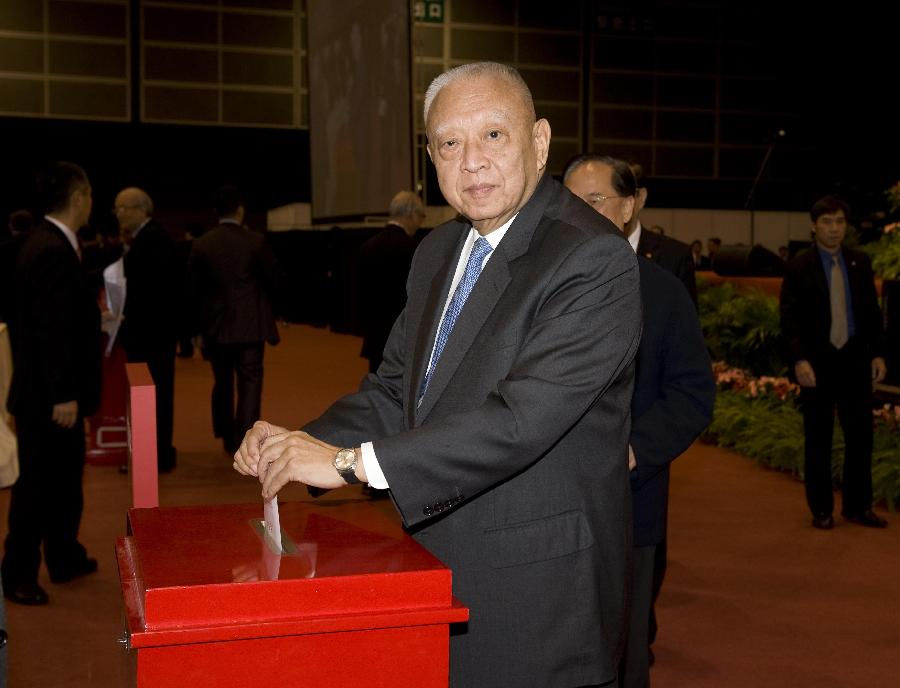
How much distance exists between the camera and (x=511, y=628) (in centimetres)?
160

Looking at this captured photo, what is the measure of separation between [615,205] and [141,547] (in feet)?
6.41

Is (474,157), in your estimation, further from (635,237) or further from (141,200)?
(141,200)

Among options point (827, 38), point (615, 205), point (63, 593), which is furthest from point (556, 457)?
point (827, 38)

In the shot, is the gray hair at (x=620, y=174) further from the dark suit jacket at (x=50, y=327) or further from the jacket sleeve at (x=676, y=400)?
the dark suit jacket at (x=50, y=327)

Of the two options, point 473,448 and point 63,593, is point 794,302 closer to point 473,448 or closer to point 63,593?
point 63,593

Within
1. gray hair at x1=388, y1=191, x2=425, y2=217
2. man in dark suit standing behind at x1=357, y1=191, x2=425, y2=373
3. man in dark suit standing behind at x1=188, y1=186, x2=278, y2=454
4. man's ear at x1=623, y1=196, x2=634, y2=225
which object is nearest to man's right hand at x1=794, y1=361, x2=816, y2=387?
man in dark suit standing behind at x1=357, y1=191, x2=425, y2=373

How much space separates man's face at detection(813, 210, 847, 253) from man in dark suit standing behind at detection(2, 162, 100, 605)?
349 centimetres

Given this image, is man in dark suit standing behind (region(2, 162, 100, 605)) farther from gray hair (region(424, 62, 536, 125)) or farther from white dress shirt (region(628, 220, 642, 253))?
gray hair (region(424, 62, 536, 125))

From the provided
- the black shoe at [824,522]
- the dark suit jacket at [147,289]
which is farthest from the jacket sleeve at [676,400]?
the dark suit jacket at [147,289]

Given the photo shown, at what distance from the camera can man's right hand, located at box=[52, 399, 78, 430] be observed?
14.2 ft

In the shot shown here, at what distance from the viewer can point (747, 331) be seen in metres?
8.46

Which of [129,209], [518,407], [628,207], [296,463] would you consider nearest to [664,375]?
[628,207]

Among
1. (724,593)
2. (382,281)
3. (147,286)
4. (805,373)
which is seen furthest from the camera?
(147,286)

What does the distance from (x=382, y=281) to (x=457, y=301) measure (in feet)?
14.7
